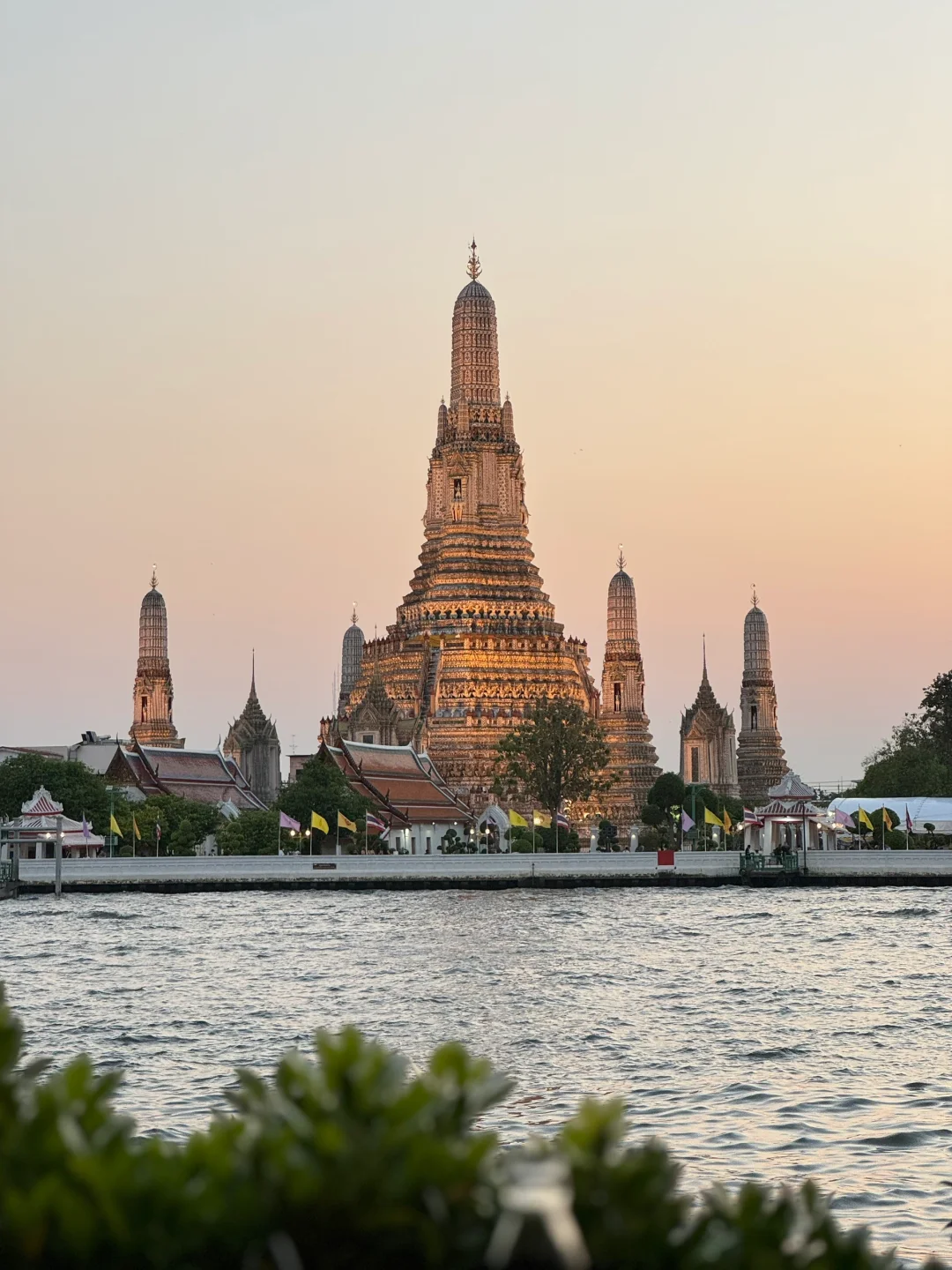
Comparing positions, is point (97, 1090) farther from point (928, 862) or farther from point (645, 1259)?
point (928, 862)

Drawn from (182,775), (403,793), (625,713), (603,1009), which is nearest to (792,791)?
(403,793)

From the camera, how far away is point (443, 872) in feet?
310

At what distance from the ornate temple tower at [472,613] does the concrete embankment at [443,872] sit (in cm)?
5434

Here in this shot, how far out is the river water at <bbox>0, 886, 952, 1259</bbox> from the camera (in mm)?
26672

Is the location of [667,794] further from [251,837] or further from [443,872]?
[443,872]

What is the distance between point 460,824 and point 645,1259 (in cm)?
12342

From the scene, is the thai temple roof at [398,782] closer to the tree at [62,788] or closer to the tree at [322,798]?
the tree at [322,798]

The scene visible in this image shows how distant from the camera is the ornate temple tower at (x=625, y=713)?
539 ft

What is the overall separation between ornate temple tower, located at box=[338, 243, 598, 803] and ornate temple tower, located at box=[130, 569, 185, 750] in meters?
29.5

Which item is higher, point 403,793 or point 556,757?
point 556,757

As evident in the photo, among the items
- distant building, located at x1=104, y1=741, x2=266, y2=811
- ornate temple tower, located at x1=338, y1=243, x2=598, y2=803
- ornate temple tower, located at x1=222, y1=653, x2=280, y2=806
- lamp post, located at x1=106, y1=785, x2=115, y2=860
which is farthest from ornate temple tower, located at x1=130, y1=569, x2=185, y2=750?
lamp post, located at x1=106, y1=785, x2=115, y2=860

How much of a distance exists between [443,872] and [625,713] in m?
81.7

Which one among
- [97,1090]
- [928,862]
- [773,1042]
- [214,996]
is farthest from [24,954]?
[97,1090]

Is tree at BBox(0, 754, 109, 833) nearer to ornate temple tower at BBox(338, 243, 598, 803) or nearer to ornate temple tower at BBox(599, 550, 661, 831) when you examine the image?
ornate temple tower at BBox(338, 243, 598, 803)
